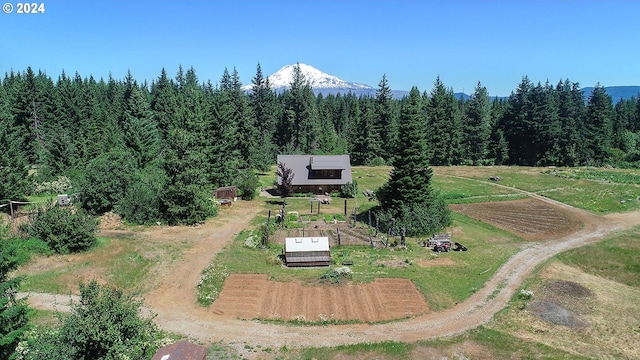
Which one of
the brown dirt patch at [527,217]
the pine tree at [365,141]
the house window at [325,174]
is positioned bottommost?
the brown dirt patch at [527,217]

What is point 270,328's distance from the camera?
2552 centimetres

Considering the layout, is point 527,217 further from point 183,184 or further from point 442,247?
point 183,184

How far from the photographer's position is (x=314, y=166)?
6662 centimetres

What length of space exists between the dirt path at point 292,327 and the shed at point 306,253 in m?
6.61

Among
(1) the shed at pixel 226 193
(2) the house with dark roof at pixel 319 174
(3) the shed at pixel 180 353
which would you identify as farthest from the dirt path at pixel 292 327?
(2) the house with dark roof at pixel 319 174

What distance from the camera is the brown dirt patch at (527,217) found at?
48750 millimetres

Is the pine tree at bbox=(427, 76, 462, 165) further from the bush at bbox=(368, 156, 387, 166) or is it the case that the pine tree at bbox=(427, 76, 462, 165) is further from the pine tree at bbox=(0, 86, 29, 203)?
the pine tree at bbox=(0, 86, 29, 203)

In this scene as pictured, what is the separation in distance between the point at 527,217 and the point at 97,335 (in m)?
52.0

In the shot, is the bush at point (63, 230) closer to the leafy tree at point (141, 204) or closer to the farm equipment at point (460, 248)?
the leafy tree at point (141, 204)

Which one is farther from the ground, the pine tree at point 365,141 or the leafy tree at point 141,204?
the pine tree at point 365,141

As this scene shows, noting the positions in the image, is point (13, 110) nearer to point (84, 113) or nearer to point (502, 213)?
point (84, 113)

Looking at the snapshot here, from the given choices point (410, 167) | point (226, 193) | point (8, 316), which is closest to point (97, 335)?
point (8, 316)

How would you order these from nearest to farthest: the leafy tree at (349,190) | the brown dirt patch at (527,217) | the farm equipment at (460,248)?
the farm equipment at (460,248) < the brown dirt patch at (527,217) < the leafy tree at (349,190)

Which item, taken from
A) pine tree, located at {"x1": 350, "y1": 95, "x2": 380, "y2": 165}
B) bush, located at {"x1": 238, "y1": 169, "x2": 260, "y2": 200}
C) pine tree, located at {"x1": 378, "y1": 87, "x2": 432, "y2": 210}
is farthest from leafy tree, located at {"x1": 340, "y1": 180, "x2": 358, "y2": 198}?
pine tree, located at {"x1": 350, "y1": 95, "x2": 380, "y2": 165}
